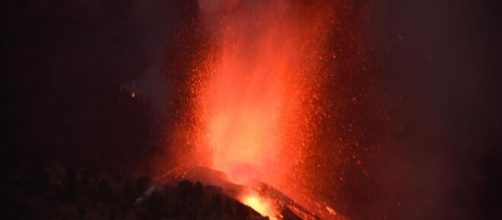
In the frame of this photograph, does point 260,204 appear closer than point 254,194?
Yes

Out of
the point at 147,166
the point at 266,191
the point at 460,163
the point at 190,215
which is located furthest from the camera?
the point at 460,163

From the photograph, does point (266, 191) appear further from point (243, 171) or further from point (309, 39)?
point (309, 39)

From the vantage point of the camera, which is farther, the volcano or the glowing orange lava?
the volcano

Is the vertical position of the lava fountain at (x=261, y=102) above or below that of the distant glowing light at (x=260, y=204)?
above

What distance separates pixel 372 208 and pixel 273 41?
10685mm

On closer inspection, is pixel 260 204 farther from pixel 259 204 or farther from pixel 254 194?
pixel 254 194

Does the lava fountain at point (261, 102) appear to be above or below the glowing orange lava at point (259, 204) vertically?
above

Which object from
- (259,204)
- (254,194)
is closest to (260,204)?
(259,204)

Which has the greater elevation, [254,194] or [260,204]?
[254,194]

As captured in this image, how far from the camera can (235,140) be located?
28.9 metres

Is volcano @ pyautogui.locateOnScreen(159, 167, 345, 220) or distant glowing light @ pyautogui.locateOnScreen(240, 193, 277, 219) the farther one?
volcano @ pyautogui.locateOnScreen(159, 167, 345, 220)

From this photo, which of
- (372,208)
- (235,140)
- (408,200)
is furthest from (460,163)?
(235,140)

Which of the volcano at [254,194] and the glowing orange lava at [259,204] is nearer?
the glowing orange lava at [259,204]

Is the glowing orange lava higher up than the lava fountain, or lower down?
lower down
